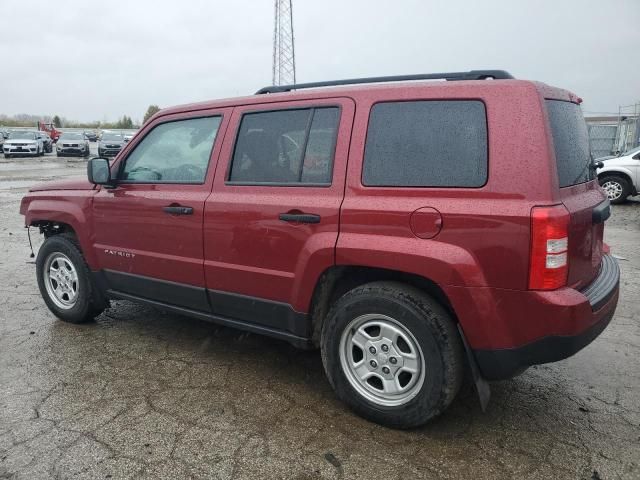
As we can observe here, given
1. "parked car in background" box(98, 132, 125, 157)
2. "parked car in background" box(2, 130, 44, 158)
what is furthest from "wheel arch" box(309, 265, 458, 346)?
"parked car in background" box(2, 130, 44, 158)

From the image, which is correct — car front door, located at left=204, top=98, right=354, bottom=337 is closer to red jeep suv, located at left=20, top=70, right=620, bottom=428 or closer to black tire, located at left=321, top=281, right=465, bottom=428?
red jeep suv, located at left=20, top=70, right=620, bottom=428

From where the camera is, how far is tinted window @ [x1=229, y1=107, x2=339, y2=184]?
2.99 meters

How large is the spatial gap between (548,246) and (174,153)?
2614mm

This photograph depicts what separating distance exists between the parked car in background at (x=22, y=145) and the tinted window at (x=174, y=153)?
30423mm

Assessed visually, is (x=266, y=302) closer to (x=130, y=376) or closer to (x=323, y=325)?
(x=323, y=325)

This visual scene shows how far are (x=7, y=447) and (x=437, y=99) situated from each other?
2.87m

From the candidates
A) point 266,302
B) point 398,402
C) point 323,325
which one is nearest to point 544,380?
point 398,402

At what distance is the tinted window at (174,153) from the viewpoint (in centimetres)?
354

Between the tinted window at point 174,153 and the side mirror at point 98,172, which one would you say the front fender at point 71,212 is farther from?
the tinted window at point 174,153

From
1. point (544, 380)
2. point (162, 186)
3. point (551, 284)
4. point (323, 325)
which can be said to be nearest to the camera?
point (551, 284)

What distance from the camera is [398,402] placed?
2787 millimetres

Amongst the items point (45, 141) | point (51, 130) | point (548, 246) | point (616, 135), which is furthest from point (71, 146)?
point (548, 246)

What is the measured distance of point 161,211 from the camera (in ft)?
11.8

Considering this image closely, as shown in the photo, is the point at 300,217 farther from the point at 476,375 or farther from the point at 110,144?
the point at 110,144
